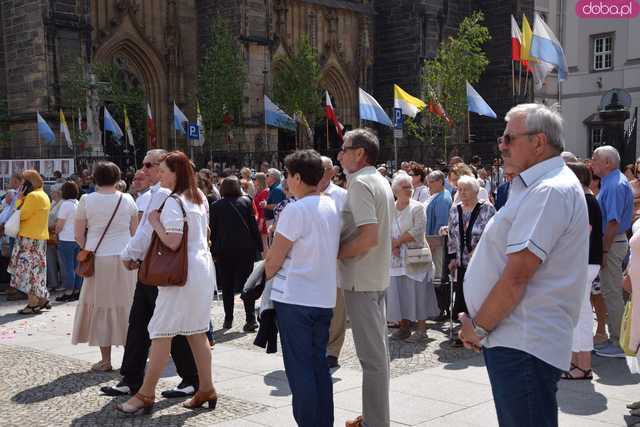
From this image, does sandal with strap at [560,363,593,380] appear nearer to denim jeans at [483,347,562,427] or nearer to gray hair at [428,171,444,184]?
gray hair at [428,171,444,184]

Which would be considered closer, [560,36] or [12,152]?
[12,152]

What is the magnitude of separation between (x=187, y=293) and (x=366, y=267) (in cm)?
139

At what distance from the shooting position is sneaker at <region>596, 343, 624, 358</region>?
7.31 metres

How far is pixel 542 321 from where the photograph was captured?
304 cm

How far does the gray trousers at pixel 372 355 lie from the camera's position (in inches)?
185

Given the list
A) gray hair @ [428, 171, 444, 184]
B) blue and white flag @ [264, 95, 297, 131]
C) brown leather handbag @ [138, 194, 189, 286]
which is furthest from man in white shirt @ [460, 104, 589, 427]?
blue and white flag @ [264, 95, 297, 131]

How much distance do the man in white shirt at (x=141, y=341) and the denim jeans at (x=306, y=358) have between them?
5.22 feet

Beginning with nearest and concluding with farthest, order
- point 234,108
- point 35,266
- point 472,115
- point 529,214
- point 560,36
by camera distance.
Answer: point 529,214, point 35,266, point 234,108, point 472,115, point 560,36

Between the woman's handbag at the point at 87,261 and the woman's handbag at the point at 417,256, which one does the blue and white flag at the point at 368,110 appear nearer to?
the woman's handbag at the point at 417,256

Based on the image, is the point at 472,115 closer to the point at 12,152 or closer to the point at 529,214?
the point at 12,152

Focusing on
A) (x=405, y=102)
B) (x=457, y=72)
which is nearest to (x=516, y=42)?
(x=405, y=102)

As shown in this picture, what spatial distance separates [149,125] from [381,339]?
63.8 ft

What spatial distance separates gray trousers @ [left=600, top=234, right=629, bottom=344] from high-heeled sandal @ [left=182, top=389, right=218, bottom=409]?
166 inches

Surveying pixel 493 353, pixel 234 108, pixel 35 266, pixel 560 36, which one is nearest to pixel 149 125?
pixel 234 108
